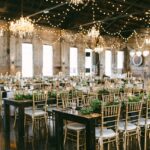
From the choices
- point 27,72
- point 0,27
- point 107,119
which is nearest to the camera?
point 107,119

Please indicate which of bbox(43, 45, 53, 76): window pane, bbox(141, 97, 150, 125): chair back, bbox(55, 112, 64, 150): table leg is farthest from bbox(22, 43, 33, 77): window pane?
bbox(55, 112, 64, 150): table leg

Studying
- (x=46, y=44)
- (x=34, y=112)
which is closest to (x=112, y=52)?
(x=46, y=44)

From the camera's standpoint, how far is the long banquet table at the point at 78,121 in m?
4.33

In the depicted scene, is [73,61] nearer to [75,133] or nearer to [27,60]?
[27,60]

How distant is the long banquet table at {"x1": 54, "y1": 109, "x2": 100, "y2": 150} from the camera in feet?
14.2

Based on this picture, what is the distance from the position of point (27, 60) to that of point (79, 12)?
4258 millimetres

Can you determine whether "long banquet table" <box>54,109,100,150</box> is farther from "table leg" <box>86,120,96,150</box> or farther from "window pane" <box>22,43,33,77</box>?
"window pane" <box>22,43,33,77</box>

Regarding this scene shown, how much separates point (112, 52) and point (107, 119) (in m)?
18.0

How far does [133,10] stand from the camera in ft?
56.3

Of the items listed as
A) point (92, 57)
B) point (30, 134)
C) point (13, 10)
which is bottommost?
point (30, 134)

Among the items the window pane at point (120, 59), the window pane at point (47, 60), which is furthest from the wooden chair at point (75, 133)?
the window pane at point (120, 59)

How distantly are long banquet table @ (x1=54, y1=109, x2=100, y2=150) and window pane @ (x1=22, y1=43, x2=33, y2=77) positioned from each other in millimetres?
11847

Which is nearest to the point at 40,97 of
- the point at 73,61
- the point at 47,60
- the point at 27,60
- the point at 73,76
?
the point at 73,76

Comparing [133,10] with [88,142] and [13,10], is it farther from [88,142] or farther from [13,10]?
Answer: [88,142]
